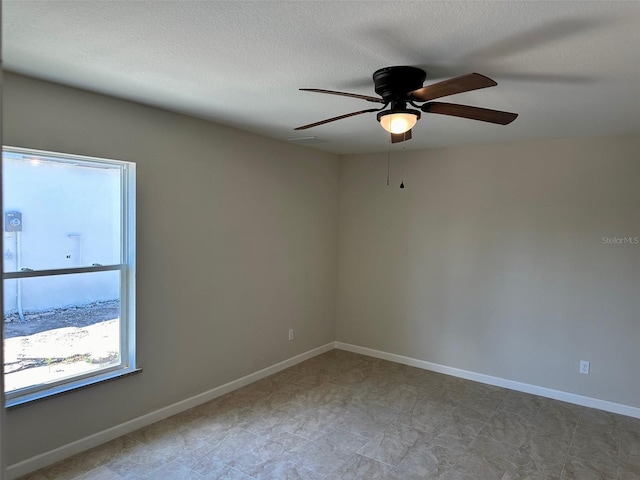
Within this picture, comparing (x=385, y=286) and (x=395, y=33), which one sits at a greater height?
(x=395, y=33)

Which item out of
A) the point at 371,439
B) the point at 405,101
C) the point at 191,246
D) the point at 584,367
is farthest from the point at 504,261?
the point at 191,246

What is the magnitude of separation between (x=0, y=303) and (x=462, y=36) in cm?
191

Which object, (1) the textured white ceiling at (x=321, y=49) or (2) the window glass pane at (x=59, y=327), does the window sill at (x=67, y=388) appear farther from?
(1) the textured white ceiling at (x=321, y=49)

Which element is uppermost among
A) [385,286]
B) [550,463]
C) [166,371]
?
[385,286]

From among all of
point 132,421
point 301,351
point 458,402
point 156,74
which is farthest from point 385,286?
point 156,74

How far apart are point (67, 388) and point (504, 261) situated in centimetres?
391

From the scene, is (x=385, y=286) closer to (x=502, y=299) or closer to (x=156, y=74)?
(x=502, y=299)

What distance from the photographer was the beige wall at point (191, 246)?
8.97ft

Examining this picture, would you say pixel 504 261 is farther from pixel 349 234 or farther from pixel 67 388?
pixel 67 388

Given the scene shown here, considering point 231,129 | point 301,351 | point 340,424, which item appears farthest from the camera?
point 301,351

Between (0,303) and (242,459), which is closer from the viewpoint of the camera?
(0,303)

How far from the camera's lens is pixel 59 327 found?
2.89 metres

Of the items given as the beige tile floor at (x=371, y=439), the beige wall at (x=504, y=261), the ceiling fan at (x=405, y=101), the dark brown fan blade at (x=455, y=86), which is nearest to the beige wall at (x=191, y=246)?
the beige tile floor at (x=371, y=439)

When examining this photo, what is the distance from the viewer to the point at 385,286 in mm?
5059
